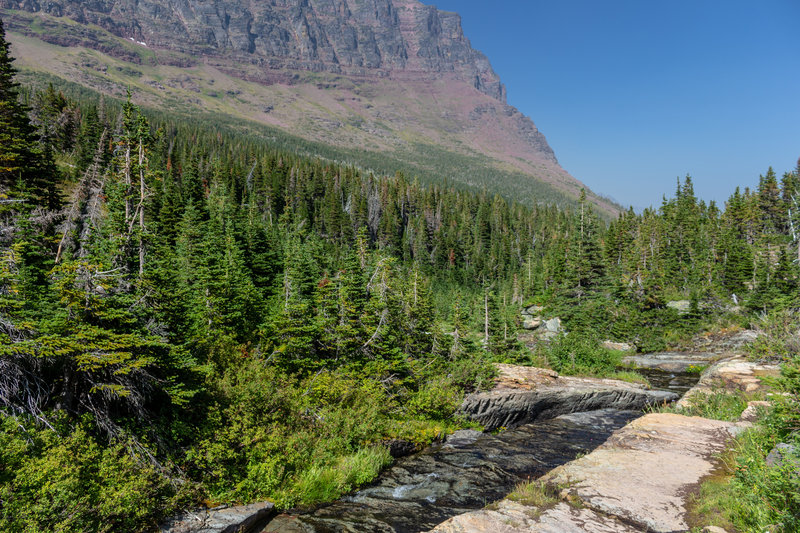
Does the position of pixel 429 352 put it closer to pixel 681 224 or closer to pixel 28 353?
pixel 28 353

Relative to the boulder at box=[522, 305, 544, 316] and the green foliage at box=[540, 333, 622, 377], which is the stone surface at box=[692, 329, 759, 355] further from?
the boulder at box=[522, 305, 544, 316]

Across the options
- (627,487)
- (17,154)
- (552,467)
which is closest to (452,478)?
(552,467)

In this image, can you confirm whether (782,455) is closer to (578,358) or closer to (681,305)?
(578,358)

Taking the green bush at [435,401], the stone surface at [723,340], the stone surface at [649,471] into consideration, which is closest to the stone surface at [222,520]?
the stone surface at [649,471]

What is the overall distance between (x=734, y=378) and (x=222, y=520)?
70.2 ft

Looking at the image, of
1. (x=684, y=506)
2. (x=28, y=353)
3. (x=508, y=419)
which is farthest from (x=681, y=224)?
(x=28, y=353)

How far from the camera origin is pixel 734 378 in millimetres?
17391

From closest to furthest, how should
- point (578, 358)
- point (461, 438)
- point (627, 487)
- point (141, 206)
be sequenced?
point (627, 487)
point (141, 206)
point (461, 438)
point (578, 358)

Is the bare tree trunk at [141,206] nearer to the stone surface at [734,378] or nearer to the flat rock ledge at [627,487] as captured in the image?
the flat rock ledge at [627,487]

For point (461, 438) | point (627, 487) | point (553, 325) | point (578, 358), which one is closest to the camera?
point (627, 487)

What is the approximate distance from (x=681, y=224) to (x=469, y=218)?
62.6 metres

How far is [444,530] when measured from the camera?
7.14 metres

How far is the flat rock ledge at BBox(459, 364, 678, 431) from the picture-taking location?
24.0 meters

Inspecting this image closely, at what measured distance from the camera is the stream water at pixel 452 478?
1259cm
